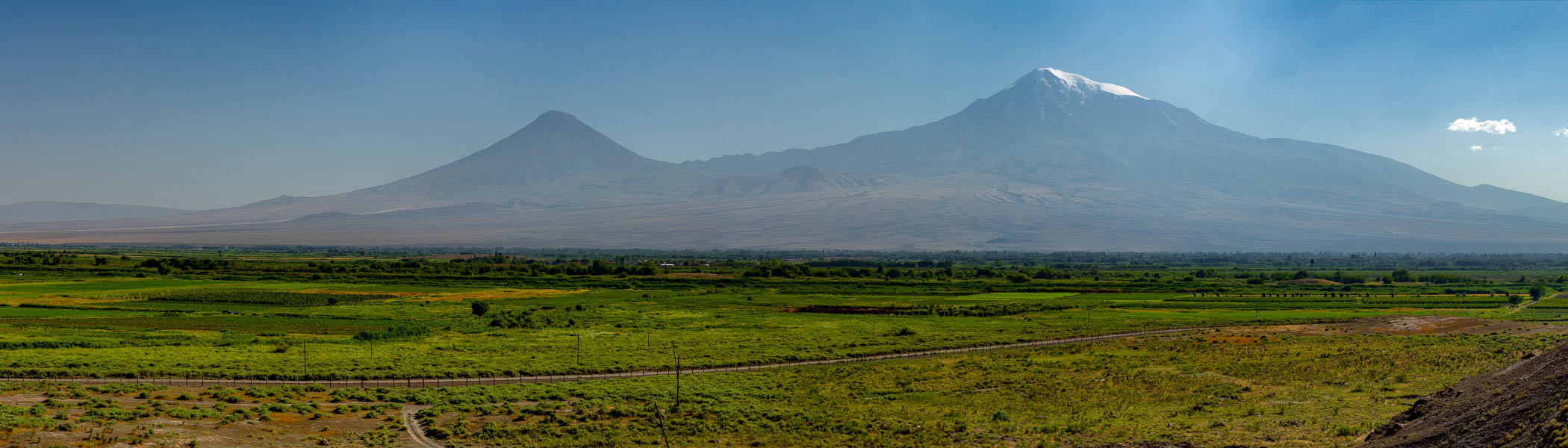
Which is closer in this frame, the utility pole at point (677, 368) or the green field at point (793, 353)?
the green field at point (793, 353)

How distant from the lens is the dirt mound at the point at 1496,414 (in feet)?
47.5

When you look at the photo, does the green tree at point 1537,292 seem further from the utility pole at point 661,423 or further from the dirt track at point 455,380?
the utility pole at point 661,423

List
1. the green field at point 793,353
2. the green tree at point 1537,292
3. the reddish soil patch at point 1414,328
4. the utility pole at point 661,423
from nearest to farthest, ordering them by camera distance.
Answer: the utility pole at point 661,423, the green field at point 793,353, the reddish soil patch at point 1414,328, the green tree at point 1537,292

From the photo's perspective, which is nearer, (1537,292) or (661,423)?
(661,423)

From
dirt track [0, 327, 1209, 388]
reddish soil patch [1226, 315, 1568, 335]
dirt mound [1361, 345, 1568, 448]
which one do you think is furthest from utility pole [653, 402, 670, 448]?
reddish soil patch [1226, 315, 1568, 335]

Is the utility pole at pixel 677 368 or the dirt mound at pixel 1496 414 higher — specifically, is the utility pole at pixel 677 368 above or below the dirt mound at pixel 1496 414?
below

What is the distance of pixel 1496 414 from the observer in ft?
55.1

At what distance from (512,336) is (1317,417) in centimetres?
3546

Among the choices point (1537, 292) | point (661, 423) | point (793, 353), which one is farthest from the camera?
point (1537, 292)

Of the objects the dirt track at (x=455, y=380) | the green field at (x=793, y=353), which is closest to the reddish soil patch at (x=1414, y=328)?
the green field at (x=793, y=353)

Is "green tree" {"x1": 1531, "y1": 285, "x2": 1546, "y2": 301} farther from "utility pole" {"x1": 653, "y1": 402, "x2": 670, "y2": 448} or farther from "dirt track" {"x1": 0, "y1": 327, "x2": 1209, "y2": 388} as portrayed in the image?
"utility pole" {"x1": 653, "y1": 402, "x2": 670, "y2": 448}

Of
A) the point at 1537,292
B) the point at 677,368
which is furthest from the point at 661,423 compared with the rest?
the point at 1537,292

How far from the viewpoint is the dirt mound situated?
1447 cm

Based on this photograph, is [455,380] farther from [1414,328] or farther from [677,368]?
[1414,328]
